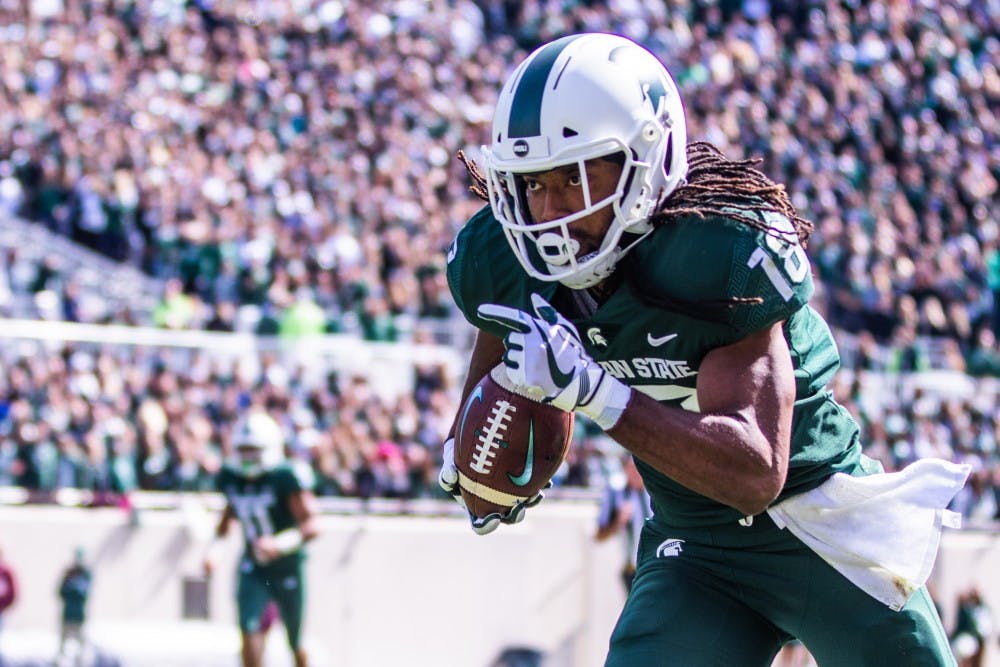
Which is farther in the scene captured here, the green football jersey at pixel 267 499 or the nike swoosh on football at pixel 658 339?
the green football jersey at pixel 267 499

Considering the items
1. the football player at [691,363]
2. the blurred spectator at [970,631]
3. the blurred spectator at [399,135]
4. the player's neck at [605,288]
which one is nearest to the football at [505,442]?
the football player at [691,363]

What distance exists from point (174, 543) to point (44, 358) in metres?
1.36

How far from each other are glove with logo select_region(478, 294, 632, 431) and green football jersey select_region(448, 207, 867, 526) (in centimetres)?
25

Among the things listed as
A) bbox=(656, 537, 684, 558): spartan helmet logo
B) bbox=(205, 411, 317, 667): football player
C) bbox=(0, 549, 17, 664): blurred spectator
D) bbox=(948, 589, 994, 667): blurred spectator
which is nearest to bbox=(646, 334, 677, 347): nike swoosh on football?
bbox=(656, 537, 684, 558): spartan helmet logo

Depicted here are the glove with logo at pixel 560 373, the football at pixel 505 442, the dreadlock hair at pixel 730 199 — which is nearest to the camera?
the glove with logo at pixel 560 373

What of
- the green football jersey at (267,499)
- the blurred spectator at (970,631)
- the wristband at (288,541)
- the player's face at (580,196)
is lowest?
the blurred spectator at (970,631)

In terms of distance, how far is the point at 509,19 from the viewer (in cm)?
1555

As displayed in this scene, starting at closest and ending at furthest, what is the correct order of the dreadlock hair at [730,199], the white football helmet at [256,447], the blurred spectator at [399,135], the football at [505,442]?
the dreadlock hair at [730,199], the football at [505,442], the white football helmet at [256,447], the blurred spectator at [399,135]

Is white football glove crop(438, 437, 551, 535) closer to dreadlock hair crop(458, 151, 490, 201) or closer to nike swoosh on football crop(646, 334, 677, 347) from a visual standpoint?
nike swoosh on football crop(646, 334, 677, 347)

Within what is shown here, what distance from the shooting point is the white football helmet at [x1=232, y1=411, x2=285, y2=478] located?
773 cm

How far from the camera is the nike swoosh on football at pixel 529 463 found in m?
3.06


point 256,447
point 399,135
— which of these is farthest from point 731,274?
point 399,135

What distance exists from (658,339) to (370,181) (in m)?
9.36

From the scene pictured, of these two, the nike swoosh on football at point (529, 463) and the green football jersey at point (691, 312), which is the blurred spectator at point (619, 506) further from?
the nike swoosh on football at point (529, 463)
